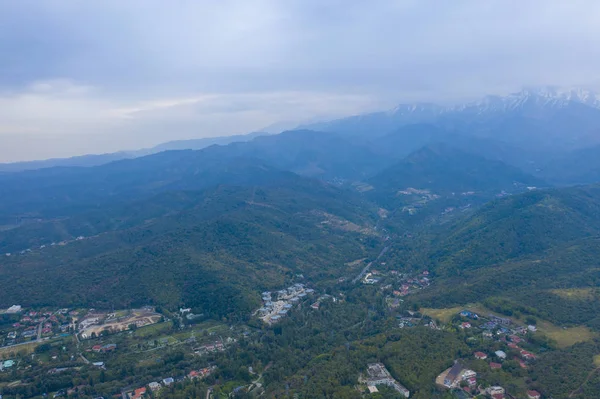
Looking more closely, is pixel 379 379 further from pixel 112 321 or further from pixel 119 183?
pixel 119 183

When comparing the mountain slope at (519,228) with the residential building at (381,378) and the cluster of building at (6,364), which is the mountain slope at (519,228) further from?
the cluster of building at (6,364)

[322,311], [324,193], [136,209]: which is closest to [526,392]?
[322,311]

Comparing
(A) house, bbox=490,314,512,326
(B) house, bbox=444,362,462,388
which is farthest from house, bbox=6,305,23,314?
(A) house, bbox=490,314,512,326

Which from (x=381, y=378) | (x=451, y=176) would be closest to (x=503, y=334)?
(x=381, y=378)

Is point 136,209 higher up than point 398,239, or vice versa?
point 136,209

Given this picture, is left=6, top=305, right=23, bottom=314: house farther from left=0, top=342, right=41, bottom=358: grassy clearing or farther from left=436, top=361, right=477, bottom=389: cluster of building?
left=436, top=361, right=477, bottom=389: cluster of building

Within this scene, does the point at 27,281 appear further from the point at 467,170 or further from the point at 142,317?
the point at 467,170

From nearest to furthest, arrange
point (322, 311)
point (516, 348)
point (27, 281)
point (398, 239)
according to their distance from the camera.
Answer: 1. point (516, 348)
2. point (322, 311)
3. point (27, 281)
4. point (398, 239)

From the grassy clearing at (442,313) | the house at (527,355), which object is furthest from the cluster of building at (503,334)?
the grassy clearing at (442,313)
